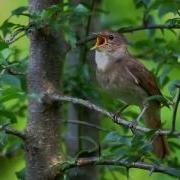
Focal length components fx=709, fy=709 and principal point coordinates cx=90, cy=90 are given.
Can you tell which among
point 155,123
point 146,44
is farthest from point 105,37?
point 155,123

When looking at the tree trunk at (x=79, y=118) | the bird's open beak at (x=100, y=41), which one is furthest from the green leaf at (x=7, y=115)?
the bird's open beak at (x=100, y=41)

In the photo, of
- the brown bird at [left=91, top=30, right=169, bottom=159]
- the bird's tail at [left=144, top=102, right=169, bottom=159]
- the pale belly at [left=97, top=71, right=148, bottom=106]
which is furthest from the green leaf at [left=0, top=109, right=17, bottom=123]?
the pale belly at [left=97, top=71, right=148, bottom=106]

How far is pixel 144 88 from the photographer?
4160 mm

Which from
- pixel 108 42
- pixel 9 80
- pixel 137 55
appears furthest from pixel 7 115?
pixel 137 55

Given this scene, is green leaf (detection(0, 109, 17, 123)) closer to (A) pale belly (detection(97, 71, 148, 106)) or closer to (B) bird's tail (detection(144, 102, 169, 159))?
(B) bird's tail (detection(144, 102, 169, 159))

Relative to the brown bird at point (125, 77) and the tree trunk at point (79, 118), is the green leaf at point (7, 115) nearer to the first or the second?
the brown bird at point (125, 77)

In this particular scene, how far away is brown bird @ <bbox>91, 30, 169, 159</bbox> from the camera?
13.2 ft

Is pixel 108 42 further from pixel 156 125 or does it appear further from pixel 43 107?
pixel 43 107

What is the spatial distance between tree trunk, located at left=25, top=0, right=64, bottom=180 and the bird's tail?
0.54 metres

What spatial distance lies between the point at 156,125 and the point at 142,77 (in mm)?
323

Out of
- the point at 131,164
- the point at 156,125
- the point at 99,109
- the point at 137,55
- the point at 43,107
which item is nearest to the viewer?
the point at 131,164

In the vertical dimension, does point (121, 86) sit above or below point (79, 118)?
above

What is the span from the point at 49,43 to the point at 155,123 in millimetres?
961

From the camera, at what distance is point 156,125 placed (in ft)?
13.3
